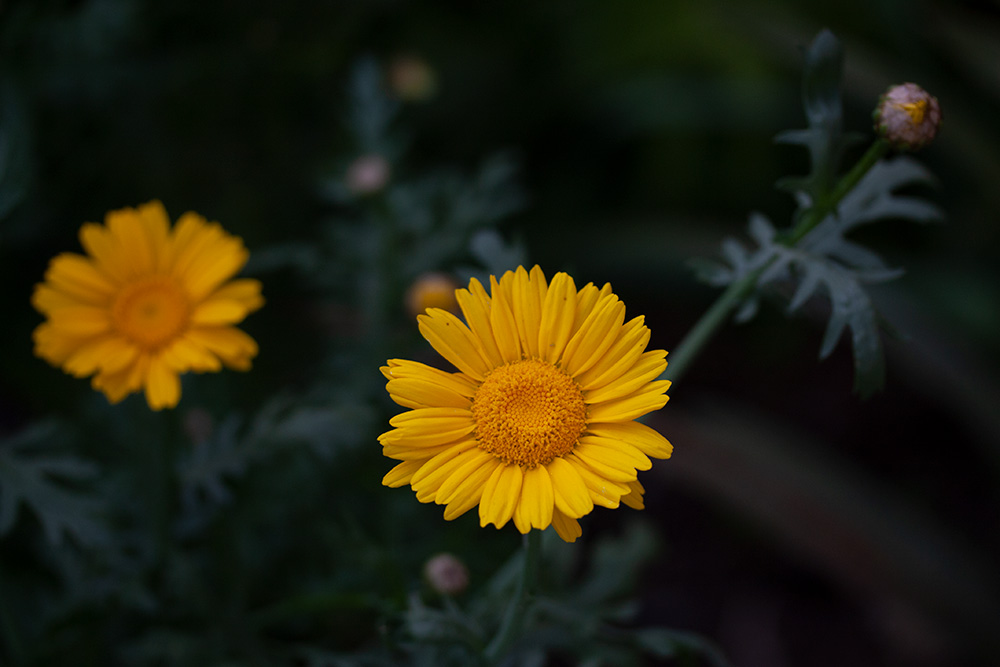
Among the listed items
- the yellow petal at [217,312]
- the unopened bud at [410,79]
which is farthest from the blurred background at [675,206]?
the yellow petal at [217,312]

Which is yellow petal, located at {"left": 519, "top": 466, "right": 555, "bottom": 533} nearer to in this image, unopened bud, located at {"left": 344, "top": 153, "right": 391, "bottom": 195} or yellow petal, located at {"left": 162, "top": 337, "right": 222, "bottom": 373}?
yellow petal, located at {"left": 162, "top": 337, "right": 222, "bottom": 373}

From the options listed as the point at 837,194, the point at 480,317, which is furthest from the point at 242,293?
the point at 837,194

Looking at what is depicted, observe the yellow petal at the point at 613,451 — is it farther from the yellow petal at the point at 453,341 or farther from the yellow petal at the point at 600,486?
the yellow petal at the point at 453,341

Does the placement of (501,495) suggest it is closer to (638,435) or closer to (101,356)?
(638,435)

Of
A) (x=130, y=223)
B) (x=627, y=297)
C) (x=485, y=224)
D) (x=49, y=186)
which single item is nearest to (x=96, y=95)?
(x=49, y=186)

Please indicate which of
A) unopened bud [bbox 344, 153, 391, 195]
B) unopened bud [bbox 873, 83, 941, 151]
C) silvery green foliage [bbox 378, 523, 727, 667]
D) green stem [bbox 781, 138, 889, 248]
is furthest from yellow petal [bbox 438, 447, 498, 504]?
unopened bud [bbox 344, 153, 391, 195]


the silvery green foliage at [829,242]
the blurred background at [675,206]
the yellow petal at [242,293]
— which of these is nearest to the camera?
the silvery green foliage at [829,242]

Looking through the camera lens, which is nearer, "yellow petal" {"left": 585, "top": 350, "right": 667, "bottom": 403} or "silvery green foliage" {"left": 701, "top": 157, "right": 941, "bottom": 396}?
"yellow petal" {"left": 585, "top": 350, "right": 667, "bottom": 403}
